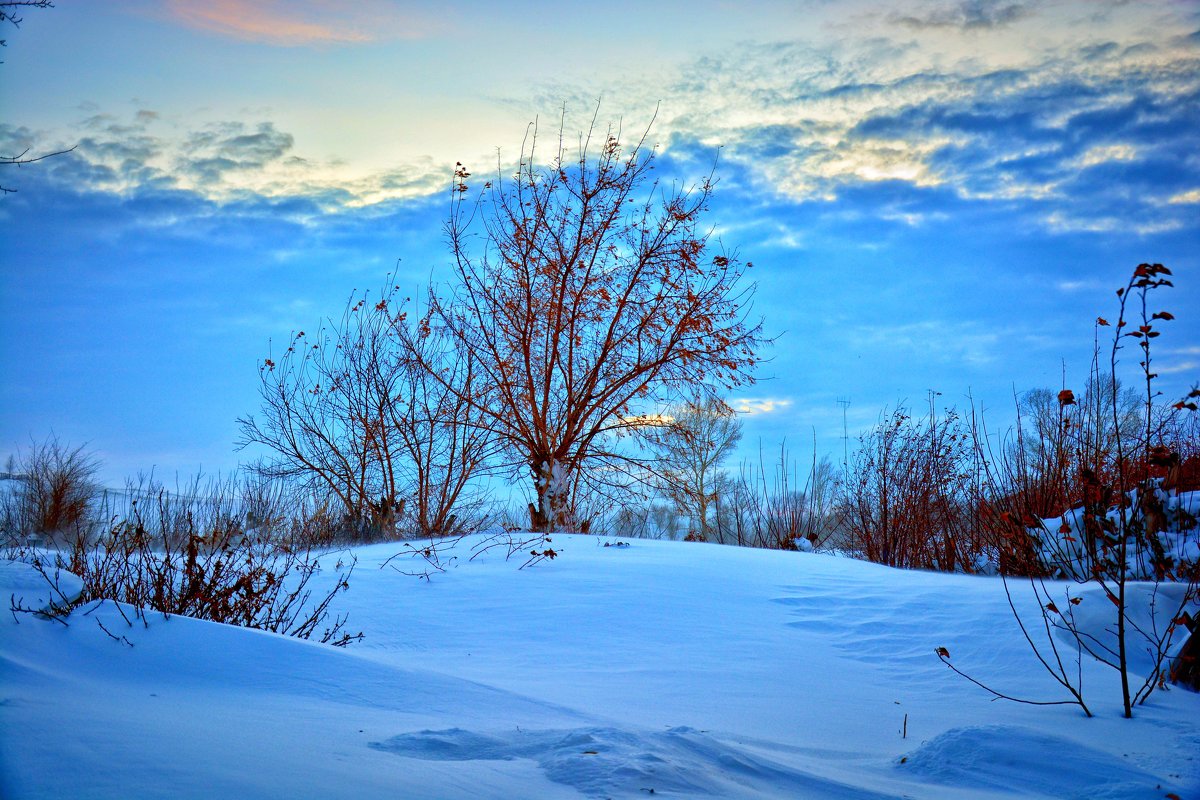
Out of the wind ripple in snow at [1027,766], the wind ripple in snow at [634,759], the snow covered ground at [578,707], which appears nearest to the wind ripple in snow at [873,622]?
the snow covered ground at [578,707]

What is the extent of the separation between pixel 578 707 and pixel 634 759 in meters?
0.92

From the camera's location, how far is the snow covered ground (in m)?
2.14

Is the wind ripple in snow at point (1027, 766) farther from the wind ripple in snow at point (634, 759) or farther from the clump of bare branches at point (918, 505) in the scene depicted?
the clump of bare branches at point (918, 505)

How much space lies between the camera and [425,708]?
3.09 metres

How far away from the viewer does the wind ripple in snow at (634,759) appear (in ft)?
7.62

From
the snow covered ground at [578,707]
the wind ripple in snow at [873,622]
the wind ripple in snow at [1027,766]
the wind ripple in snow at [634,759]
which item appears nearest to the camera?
the snow covered ground at [578,707]

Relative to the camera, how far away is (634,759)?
246 cm

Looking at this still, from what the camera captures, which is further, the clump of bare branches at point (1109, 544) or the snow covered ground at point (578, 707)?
Result: the clump of bare branches at point (1109, 544)

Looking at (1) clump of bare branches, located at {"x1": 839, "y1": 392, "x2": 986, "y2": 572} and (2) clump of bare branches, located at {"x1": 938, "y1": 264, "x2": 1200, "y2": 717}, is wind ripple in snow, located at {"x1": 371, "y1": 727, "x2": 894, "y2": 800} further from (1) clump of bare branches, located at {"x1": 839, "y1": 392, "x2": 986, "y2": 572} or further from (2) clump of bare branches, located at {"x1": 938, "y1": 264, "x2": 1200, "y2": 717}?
(1) clump of bare branches, located at {"x1": 839, "y1": 392, "x2": 986, "y2": 572}

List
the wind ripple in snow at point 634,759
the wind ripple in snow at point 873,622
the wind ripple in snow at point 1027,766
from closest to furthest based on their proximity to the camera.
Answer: the wind ripple in snow at point 634,759 < the wind ripple in snow at point 1027,766 < the wind ripple in snow at point 873,622

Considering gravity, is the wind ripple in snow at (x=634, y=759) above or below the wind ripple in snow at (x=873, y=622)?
below

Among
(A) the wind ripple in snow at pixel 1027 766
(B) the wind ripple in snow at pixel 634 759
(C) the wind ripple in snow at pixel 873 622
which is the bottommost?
(A) the wind ripple in snow at pixel 1027 766

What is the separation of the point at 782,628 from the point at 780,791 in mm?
3044

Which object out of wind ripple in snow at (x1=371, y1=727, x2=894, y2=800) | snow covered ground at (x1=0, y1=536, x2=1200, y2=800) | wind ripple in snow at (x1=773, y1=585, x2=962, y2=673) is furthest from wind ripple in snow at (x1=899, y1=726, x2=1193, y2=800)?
wind ripple in snow at (x1=773, y1=585, x2=962, y2=673)
